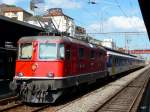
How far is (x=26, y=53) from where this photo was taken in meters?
16.3

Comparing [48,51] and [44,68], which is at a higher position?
[48,51]

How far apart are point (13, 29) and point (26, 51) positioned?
21.1 feet

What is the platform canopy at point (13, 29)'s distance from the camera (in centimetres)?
2006

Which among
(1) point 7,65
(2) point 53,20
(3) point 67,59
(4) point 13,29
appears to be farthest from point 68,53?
(2) point 53,20

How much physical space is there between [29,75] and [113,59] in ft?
61.6

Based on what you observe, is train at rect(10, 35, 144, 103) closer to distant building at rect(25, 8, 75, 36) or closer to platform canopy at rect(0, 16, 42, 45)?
distant building at rect(25, 8, 75, 36)

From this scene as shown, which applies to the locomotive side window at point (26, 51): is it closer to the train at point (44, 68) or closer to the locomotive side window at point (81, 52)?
the train at point (44, 68)

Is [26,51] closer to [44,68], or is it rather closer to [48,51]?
[48,51]

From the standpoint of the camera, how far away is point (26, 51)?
16312 mm

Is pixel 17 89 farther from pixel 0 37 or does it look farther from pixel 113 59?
pixel 113 59

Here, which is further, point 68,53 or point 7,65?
point 7,65

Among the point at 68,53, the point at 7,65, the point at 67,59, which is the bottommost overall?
the point at 7,65

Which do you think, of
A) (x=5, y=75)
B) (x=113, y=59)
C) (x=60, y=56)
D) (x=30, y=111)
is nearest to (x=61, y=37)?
(x=60, y=56)

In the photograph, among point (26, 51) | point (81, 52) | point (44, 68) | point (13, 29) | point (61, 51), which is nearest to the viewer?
point (44, 68)
